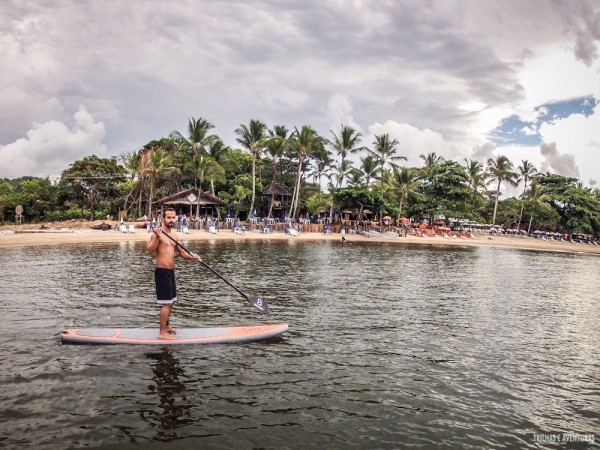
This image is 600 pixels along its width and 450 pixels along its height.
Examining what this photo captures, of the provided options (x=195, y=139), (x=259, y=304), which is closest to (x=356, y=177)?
(x=195, y=139)

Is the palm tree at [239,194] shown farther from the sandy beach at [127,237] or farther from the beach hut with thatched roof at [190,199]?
the sandy beach at [127,237]

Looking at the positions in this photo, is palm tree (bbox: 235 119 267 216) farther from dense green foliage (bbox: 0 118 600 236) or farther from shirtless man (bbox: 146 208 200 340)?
shirtless man (bbox: 146 208 200 340)

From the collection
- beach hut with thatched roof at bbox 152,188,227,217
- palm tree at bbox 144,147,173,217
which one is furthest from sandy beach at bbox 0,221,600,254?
palm tree at bbox 144,147,173,217

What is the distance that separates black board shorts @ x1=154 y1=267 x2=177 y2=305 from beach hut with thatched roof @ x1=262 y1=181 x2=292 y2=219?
1658 inches

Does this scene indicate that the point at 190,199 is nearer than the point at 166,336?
No

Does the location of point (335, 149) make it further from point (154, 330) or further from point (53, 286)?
point (154, 330)

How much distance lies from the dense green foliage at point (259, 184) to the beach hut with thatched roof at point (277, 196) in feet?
2.39

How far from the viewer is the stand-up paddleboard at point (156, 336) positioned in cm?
805

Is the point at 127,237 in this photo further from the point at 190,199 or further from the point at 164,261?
the point at 164,261

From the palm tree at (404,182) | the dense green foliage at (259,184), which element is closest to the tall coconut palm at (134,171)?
the dense green foliage at (259,184)

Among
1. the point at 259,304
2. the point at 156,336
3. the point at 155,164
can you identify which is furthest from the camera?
the point at 155,164

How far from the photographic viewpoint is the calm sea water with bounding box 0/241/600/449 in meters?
5.34

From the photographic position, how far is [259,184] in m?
53.1

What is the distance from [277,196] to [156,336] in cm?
4694
